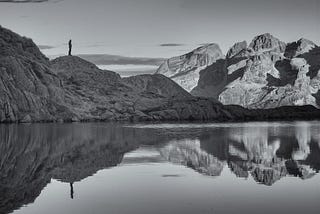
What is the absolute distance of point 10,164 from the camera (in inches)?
2350

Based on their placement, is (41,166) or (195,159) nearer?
(41,166)

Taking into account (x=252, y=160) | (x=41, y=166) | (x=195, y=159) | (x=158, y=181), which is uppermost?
(x=158, y=181)

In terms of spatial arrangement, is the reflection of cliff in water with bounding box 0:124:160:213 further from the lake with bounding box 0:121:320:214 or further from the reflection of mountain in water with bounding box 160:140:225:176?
the reflection of mountain in water with bounding box 160:140:225:176

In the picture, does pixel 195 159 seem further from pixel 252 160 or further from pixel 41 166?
pixel 41 166

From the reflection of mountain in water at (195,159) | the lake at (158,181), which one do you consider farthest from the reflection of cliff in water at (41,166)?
the reflection of mountain in water at (195,159)

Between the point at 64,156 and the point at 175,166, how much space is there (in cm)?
1738

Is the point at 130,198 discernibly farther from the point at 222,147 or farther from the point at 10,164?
the point at 222,147

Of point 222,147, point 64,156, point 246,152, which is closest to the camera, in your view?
point 64,156

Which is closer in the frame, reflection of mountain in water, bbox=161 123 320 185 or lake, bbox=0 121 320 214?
lake, bbox=0 121 320 214

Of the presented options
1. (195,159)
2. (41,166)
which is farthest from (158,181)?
(195,159)

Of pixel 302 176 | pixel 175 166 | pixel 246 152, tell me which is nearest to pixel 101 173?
pixel 175 166

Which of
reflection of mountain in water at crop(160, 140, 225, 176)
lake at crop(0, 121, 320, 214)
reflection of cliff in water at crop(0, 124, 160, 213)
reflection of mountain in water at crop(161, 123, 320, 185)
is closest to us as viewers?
lake at crop(0, 121, 320, 214)

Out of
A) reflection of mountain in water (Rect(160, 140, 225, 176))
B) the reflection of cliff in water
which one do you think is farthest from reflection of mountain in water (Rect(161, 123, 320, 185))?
the reflection of cliff in water

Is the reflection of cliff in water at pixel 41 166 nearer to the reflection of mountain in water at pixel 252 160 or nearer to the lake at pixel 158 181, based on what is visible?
the lake at pixel 158 181
